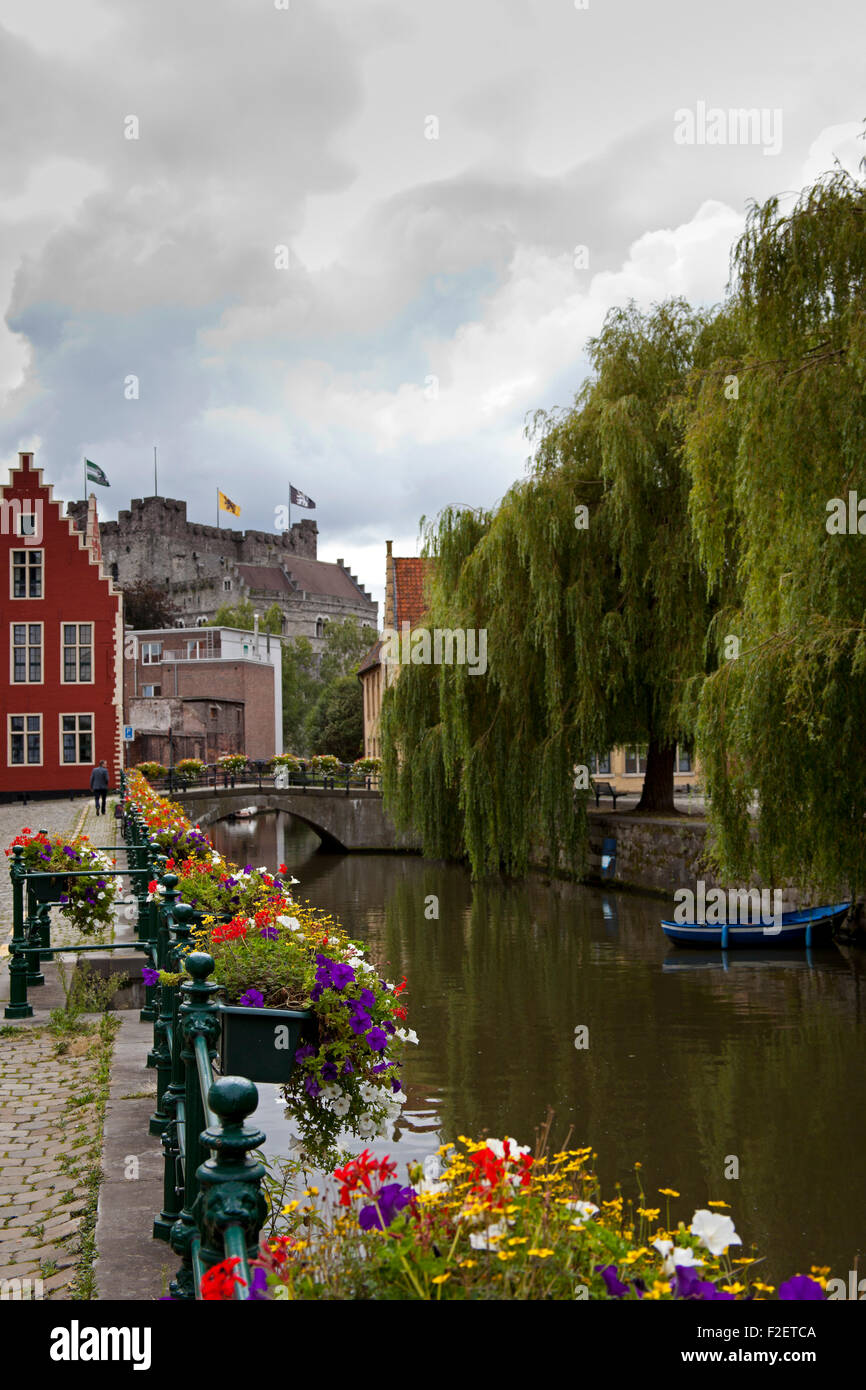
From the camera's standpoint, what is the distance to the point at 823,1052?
11.3 meters

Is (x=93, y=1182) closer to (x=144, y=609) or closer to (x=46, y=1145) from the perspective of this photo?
(x=46, y=1145)

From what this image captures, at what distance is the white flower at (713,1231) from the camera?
2.25 meters

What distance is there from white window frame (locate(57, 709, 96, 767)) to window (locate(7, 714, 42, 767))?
0.69m

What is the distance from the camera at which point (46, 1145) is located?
5.54m

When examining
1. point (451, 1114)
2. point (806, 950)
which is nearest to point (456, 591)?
point (806, 950)

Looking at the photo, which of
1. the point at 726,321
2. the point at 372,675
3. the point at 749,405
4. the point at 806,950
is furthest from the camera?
the point at 372,675

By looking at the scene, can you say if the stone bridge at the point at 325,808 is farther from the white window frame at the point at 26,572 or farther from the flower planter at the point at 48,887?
the flower planter at the point at 48,887

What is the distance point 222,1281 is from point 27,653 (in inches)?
1625

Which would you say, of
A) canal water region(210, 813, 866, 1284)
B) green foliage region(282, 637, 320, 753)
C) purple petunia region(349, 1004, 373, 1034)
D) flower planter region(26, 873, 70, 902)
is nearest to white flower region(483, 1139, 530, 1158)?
purple petunia region(349, 1004, 373, 1034)

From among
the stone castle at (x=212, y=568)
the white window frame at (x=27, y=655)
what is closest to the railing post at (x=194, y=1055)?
the white window frame at (x=27, y=655)

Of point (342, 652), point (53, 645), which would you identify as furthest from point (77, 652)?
point (342, 652)

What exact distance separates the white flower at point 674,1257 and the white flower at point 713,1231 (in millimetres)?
121

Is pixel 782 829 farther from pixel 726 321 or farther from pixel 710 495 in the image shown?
pixel 726 321
